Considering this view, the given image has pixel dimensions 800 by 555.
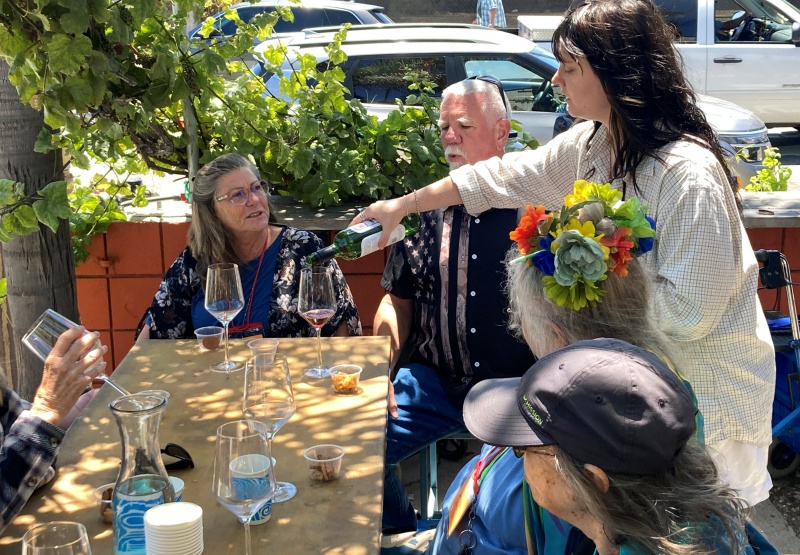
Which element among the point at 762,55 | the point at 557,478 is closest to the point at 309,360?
the point at 557,478

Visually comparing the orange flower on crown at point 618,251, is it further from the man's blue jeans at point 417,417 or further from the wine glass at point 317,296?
the man's blue jeans at point 417,417

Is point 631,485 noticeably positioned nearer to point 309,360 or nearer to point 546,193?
point 546,193

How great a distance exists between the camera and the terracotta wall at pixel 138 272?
14.5 feet

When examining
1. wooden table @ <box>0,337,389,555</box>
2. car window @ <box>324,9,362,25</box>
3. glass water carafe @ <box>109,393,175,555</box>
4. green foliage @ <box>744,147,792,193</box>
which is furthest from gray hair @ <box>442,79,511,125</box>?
car window @ <box>324,9,362,25</box>

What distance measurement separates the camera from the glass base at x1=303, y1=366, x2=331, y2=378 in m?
3.01

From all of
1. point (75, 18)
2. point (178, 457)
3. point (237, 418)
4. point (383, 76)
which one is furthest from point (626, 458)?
point (383, 76)

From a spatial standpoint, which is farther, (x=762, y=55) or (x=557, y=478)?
(x=762, y=55)

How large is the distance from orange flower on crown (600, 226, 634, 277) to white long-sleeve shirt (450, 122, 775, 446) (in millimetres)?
252

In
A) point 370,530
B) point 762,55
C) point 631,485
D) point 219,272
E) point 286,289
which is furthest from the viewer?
point 762,55

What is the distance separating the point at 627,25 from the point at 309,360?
1.56m

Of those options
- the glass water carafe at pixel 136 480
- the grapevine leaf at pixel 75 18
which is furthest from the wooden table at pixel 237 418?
the grapevine leaf at pixel 75 18

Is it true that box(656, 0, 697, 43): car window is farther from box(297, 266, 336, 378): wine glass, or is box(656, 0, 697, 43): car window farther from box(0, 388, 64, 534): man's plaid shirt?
Answer: box(0, 388, 64, 534): man's plaid shirt

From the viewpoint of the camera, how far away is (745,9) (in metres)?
10.5

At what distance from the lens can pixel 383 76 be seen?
26.3 feet
